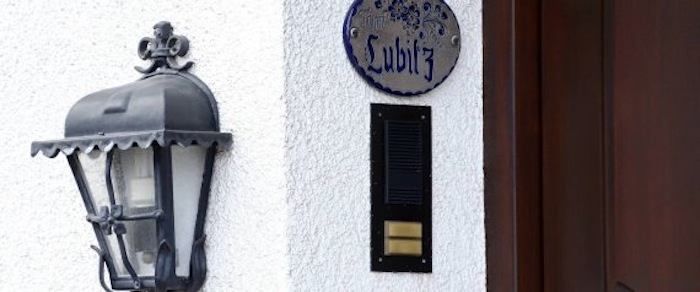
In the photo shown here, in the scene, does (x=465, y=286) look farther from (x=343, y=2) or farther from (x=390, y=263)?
(x=343, y=2)

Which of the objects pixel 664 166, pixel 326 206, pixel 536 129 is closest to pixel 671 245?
pixel 664 166

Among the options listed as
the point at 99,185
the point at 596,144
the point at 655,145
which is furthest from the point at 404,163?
the point at 99,185

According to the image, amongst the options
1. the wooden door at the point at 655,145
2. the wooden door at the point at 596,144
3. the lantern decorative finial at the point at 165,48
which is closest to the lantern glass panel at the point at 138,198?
the lantern decorative finial at the point at 165,48

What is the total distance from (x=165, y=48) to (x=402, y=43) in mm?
645

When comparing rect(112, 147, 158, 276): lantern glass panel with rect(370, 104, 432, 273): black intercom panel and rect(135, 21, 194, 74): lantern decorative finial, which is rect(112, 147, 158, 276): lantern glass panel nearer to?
rect(135, 21, 194, 74): lantern decorative finial

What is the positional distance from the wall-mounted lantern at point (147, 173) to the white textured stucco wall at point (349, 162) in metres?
0.26

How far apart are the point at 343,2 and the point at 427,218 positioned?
60cm

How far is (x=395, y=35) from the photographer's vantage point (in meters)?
4.38

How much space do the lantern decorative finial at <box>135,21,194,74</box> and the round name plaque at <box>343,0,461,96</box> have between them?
1.53 ft

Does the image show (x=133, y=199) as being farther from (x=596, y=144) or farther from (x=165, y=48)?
(x=596, y=144)

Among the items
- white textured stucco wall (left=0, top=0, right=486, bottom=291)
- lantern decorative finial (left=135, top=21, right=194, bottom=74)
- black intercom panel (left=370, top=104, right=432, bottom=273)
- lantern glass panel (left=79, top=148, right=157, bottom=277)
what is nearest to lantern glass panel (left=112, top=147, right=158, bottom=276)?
lantern glass panel (left=79, top=148, right=157, bottom=277)

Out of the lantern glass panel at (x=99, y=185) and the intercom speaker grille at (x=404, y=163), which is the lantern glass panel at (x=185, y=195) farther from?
the intercom speaker grille at (x=404, y=163)

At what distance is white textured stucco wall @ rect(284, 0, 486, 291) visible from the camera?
427 cm

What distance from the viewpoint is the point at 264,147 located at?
429 centimetres
